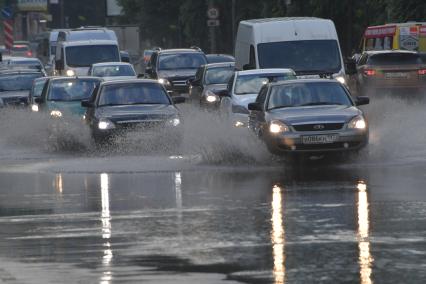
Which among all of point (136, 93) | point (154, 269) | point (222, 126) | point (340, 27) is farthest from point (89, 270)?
point (340, 27)

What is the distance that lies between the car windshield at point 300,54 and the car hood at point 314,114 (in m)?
11.6

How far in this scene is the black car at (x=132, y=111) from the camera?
87.6ft

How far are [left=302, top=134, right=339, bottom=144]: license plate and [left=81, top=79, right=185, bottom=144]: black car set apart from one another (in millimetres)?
4311

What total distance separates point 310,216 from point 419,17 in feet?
147

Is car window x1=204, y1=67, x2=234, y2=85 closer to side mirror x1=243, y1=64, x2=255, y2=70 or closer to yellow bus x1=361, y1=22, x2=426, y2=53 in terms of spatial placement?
side mirror x1=243, y1=64, x2=255, y2=70

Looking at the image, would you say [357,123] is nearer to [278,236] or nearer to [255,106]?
[255,106]

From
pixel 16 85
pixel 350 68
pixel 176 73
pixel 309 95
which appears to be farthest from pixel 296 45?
pixel 176 73

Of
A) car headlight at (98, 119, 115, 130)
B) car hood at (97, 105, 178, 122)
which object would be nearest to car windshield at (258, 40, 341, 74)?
car hood at (97, 105, 178, 122)

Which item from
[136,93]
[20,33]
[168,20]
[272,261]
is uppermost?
[272,261]

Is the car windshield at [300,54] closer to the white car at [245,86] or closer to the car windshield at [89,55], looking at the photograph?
the white car at [245,86]

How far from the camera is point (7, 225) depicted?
15367 millimetres

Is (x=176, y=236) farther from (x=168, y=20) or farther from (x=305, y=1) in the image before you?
(x=168, y=20)

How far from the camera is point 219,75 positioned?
133ft

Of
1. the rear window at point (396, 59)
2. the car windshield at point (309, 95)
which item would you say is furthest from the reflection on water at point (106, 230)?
the rear window at point (396, 59)
